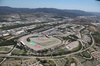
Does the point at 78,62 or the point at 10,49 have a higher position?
the point at 10,49

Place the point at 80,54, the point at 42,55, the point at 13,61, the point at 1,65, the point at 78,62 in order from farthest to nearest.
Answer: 1. the point at 80,54
2. the point at 42,55
3. the point at 78,62
4. the point at 13,61
5. the point at 1,65

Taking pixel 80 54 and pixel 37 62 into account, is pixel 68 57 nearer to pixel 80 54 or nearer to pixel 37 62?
pixel 80 54

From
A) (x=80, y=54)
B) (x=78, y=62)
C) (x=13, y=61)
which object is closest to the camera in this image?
(x=13, y=61)

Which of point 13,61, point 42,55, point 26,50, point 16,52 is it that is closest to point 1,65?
point 13,61

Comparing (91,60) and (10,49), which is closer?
(91,60)

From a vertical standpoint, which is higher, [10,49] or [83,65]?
[10,49]

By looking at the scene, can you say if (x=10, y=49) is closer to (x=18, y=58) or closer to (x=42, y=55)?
(x=18, y=58)

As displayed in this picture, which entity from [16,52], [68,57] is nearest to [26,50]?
[16,52]

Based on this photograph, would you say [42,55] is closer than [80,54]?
Yes

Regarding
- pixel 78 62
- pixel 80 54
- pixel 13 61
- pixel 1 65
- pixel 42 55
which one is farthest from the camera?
pixel 80 54
